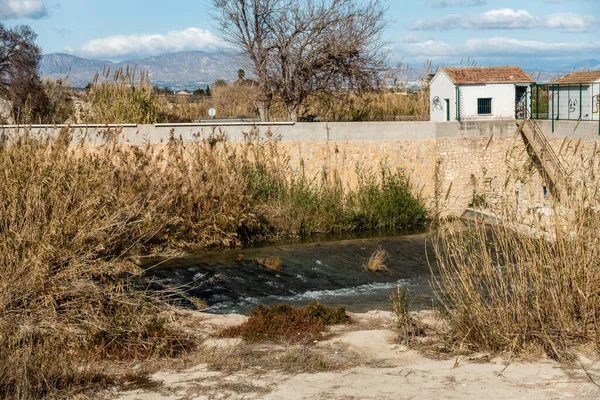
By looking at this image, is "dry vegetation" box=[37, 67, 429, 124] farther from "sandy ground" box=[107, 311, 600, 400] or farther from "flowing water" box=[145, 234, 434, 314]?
"sandy ground" box=[107, 311, 600, 400]

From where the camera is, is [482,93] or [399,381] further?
[482,93]

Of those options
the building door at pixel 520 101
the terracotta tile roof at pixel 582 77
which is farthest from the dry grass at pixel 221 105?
the terracotta tile roof at pixel 582 77

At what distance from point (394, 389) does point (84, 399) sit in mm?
2951

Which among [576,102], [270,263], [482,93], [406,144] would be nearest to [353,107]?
[482,93]

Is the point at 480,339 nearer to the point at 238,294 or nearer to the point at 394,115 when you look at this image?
the point at 238,294

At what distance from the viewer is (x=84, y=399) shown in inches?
286

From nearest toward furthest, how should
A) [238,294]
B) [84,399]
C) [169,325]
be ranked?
[84,399] → [169,325] → [238,294]

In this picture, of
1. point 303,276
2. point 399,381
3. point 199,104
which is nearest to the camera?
point 399,381

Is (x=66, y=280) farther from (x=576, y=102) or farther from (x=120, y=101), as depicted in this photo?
(x=576, y=102)

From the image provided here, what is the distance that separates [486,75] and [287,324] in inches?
740

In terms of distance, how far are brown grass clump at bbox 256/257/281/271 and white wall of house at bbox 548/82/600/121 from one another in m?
11.5

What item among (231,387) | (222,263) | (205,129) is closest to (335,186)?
(205,129)

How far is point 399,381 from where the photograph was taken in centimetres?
757

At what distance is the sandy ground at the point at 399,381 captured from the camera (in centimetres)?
717
